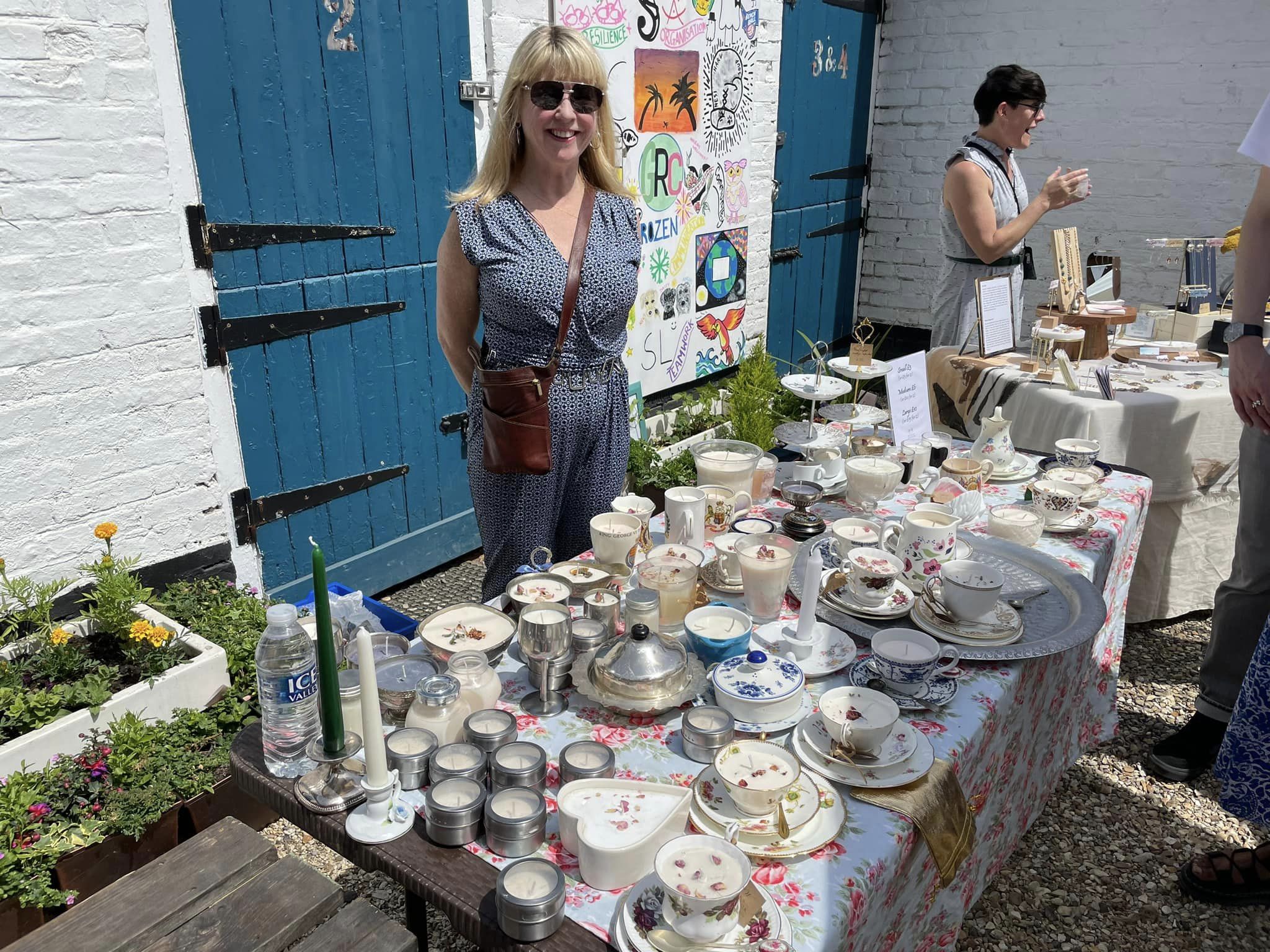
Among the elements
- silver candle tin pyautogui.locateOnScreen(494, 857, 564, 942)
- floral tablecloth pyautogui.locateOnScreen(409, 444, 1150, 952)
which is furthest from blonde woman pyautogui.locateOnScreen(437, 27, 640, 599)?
silver candle tin pyautogui.locateOnScreen(494, 857, 564, 942)

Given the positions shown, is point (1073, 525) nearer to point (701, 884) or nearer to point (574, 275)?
point (574, 275)

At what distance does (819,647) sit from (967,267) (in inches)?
112

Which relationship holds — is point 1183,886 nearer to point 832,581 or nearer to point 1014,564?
point 1014,564

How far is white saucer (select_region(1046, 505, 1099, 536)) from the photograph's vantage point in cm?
213

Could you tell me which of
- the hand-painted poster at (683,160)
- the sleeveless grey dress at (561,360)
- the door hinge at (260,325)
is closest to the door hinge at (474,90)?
the hand-painted poster at (683,160)

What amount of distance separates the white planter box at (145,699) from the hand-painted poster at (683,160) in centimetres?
265

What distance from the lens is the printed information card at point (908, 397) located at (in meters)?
2.38

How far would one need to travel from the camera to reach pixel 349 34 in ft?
10.2

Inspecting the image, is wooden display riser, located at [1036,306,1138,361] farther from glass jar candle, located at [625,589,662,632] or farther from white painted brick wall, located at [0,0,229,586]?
white painted brick wall, located at [0,0,229,586]

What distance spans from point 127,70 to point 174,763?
1.93 m

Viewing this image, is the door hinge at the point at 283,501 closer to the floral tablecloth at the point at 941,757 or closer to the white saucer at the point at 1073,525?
the floral tablecloth at the point at 941,757

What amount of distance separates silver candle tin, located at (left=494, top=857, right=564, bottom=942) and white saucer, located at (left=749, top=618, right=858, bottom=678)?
61 cm

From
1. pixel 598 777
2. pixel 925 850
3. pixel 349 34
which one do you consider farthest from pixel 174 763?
pixel 349 34

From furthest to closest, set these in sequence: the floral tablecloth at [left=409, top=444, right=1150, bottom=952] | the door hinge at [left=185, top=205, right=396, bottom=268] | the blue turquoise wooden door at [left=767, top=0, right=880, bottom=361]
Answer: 1. the blue turquoise wooden door at [left=767, top=0, right=880, bottom=361]
2. the door hinge at [left=185, top=205, right=396, bottom=268]
3. the floral tablecloth at [left=409, top=444, right=1150, bottom=952]
